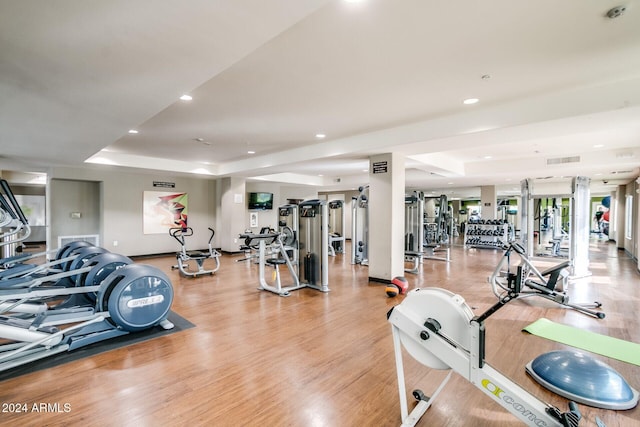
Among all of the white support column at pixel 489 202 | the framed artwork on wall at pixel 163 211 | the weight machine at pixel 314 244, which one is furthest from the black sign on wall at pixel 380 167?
the white support column at pixel 489 202

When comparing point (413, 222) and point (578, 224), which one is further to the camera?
point (413, 222)

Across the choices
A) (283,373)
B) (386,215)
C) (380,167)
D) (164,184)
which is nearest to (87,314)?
(283,373)

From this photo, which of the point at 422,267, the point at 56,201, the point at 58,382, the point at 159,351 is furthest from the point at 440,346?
the point at 56,201

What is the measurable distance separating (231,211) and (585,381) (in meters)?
8.23

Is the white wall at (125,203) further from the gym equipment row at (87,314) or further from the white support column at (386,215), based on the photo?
the white support column at (386,215)

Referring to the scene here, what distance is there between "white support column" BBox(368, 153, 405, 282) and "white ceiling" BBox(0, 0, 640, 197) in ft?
1.16

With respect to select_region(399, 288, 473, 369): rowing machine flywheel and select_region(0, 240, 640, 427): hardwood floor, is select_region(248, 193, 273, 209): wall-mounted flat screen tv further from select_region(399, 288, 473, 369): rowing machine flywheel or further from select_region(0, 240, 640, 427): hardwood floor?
select_region(399, 288, 473, 369): rowing machine flywheel

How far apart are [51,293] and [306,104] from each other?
10.8ft

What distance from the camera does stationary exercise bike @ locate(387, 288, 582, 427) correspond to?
5.04 ft

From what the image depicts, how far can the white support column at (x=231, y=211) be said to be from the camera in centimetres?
898

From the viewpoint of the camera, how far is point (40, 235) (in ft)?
36.6

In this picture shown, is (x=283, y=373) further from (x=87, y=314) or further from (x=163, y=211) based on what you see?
(x=163, y=211)

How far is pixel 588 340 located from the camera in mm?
3182

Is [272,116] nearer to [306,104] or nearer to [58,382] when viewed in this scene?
[306,104]
